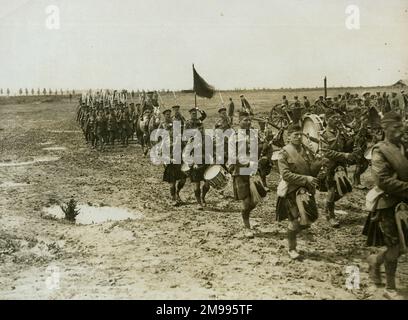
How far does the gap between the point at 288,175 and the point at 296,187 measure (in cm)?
22

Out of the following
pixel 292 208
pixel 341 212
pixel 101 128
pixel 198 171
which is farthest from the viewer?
pixel 101 128

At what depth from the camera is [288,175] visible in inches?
249

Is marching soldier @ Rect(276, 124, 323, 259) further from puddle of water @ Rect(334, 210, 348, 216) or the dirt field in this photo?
puddle of water @ Rect(334, 210, 348, 216)

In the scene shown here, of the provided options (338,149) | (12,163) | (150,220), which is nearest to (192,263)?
(150,220)

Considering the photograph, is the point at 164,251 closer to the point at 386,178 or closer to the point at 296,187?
the point at 296,187

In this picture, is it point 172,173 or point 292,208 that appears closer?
point 292,208

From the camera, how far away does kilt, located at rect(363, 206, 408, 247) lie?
5.21 m

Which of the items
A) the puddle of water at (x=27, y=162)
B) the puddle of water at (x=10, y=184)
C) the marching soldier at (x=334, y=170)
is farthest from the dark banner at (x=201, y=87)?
the puddle of water at (x=27, y=162)

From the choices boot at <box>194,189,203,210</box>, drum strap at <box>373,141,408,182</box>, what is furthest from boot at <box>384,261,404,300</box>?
boot at <box>194,189,203,210</box>

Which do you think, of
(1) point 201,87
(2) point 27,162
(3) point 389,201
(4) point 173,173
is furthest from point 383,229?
(2) point 27,162

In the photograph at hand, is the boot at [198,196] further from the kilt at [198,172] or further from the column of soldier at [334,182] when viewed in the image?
the kilt at [198,172]

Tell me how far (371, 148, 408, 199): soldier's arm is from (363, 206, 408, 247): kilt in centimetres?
24

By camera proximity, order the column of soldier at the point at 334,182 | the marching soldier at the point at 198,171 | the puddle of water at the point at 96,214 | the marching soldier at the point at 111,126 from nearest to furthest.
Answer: the column of soldier at the point at 334,182 < the puddle of water at the point at 96,214 < the marching soldier at the point at 198,171 < the marching soldier at the point at 111,126

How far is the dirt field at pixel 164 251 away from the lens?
5.84 m
